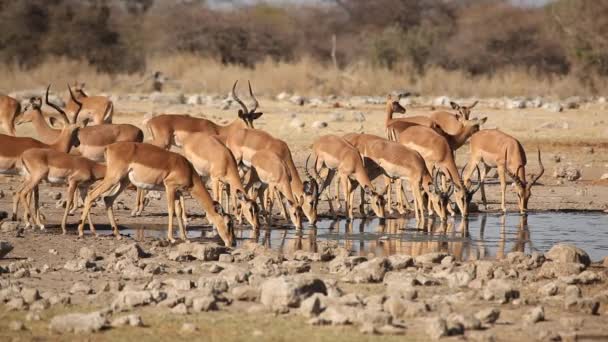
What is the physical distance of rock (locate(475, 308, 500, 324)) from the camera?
7867 mm

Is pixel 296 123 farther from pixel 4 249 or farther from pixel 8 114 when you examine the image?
pixel 4 249

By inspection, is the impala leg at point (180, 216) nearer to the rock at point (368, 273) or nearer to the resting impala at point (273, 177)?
the resting impala at point (273, 177)

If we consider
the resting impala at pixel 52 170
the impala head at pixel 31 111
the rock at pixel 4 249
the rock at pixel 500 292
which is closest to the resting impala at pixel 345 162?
the resting impala at pixel 52 170

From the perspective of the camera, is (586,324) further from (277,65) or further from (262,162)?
(277,65)

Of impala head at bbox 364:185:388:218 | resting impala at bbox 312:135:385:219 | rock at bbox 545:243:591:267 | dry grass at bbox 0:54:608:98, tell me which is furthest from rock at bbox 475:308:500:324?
dry grass at bbox 0:54:608:98

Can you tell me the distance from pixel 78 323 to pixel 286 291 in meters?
1.55

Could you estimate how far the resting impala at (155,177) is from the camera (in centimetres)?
1200

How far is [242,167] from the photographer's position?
15.4m

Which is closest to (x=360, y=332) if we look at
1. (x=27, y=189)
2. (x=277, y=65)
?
(x=27, y=189)

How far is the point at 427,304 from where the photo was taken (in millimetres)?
8258

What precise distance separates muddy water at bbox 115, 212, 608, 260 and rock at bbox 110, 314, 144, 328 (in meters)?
4.16

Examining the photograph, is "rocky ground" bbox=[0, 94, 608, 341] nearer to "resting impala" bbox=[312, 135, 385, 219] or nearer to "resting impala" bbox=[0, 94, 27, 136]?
"resting impala" bbox=[312, 135, 385, 219]

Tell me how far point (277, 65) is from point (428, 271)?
26.7 m

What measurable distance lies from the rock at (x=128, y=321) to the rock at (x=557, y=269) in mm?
4106
